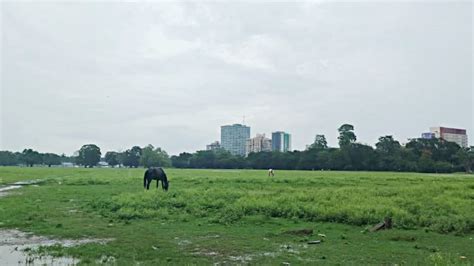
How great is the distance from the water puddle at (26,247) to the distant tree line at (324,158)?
99782 millimetres

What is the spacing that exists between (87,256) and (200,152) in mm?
139728

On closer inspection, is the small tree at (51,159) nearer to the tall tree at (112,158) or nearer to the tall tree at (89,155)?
the tall tree at (89,155)

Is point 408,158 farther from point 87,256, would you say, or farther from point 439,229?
point 87,256

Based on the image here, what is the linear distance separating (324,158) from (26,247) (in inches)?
4212

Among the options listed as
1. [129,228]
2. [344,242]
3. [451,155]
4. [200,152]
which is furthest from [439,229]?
[200,152]

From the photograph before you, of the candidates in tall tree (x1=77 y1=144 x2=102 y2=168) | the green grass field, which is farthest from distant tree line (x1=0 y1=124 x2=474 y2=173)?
the green grass field

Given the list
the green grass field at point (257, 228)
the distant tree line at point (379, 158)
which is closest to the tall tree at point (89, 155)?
the distant tree line at point (379, 158)

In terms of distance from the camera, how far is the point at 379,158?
109000mm

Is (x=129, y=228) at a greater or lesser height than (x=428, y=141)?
lesser

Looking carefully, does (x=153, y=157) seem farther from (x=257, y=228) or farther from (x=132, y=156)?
(x=257, y=228)

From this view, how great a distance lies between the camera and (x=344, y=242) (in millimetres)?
13031

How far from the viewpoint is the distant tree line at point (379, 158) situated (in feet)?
342

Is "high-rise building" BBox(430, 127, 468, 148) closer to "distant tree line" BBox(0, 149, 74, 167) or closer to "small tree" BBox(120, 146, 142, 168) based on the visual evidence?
"small tree" BBox(120, 146, 142, 168)

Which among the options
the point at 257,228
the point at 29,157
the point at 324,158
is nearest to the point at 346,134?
the point at 324,158
